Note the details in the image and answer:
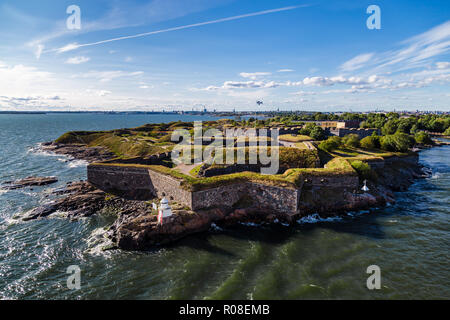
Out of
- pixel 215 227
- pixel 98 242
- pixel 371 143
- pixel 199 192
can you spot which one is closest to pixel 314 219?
pixel 215 227

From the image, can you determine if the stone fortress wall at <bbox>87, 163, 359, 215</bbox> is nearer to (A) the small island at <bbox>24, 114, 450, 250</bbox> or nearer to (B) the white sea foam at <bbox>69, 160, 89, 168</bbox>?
(A) the small island at <bbox>24, 114, 450, 250</bbox>

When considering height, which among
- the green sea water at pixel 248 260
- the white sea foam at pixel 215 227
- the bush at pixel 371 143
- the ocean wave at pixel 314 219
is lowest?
the green sea water at pixel 248 260

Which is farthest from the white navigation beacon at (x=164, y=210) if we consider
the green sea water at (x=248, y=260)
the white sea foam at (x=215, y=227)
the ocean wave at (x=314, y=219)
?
the ocean wave at (x=314, y=219)

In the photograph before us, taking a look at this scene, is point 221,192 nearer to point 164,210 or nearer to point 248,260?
point 164,210

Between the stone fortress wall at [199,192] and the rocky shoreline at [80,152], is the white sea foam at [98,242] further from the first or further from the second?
the rocky shoreline at [80,152]

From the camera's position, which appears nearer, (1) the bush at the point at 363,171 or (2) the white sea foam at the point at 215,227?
(2) the white sea foam at the point at 215,227

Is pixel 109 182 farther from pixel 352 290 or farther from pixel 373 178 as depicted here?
pixel 373 178
